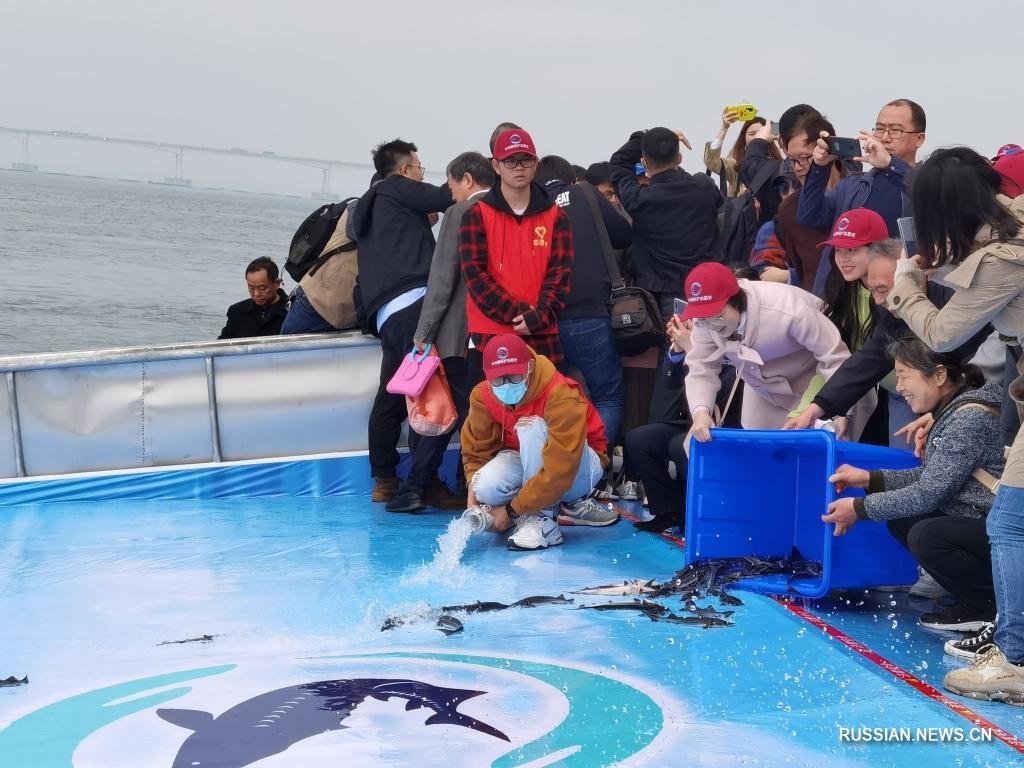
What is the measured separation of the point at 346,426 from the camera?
695 cm

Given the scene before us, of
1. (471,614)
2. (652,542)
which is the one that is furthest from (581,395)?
(471,614)

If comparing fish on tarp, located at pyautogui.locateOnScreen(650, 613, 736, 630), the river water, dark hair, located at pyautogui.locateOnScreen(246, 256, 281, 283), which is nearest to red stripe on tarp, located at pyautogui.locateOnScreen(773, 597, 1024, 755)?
fish on tarp, located at pyautogui.locateOnScreen(650, 613, 736, 630)

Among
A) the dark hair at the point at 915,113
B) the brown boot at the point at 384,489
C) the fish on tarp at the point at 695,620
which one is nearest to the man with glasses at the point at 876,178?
the dark hair at the point at 915,113

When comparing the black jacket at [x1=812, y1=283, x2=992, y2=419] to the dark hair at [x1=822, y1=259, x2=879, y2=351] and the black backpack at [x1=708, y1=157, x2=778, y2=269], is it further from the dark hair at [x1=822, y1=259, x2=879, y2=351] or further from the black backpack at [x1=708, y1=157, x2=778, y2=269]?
the black backpack at [x1=708, y1=157, x2=778, y2=269]

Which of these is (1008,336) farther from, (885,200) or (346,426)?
(346,426)

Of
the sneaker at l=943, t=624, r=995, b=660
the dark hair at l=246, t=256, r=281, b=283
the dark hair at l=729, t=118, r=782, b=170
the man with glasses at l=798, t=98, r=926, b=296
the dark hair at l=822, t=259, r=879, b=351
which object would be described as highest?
the dark hair at l=729, t=118, r=782, b=170

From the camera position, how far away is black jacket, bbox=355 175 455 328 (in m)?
6.59

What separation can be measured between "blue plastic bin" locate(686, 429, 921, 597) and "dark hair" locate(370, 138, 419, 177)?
270 centimetres

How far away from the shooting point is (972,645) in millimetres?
3934

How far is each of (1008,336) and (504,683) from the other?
1.81m

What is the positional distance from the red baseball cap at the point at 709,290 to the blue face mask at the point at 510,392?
2.73 ft

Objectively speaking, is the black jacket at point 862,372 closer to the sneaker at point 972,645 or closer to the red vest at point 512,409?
the sneaker at point 972,645

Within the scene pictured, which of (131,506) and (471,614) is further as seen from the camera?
(131,506)

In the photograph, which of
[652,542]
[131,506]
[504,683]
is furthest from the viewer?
[131,506]
